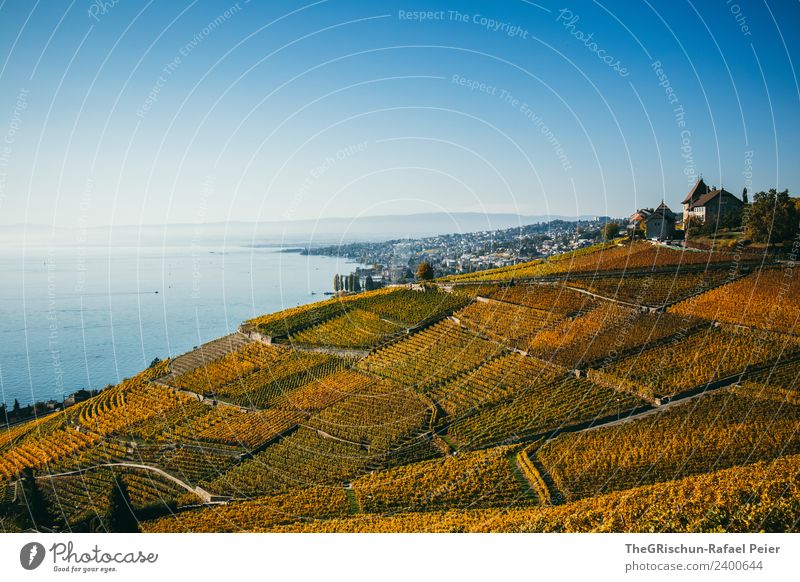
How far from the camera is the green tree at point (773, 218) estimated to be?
21766 millimetres

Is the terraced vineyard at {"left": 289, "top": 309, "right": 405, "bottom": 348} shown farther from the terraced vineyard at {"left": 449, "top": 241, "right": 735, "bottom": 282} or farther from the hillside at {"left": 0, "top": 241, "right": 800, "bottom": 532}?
the terraced vineyard at {"left": 449, "top": 241, "right": 735, "bottom": 282}

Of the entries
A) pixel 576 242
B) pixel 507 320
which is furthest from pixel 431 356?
pixel 576 242

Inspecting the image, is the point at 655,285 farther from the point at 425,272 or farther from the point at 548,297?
the point at 425,272

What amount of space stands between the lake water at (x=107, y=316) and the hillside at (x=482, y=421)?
16.3 feet

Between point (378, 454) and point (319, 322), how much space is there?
45.4 feet

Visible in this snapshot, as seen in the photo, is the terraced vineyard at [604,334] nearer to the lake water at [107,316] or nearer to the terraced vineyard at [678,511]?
the terraced vineyard at [678,511]

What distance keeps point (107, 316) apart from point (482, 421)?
40982 millimetres

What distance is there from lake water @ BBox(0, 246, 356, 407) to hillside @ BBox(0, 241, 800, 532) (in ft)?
16.3

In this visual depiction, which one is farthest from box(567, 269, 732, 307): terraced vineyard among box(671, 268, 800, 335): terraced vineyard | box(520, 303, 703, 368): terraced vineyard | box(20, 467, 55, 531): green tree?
box(20, 467, 55, 531): green tree

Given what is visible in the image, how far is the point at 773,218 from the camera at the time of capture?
70.5 feet

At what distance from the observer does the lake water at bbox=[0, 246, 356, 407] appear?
32.7 meters

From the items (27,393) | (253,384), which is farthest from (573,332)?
(27,393)

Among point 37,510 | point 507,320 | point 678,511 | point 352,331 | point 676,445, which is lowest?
point 37,510

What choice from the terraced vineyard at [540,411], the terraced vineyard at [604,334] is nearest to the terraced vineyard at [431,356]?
the terraced vineyard at [604,334]
